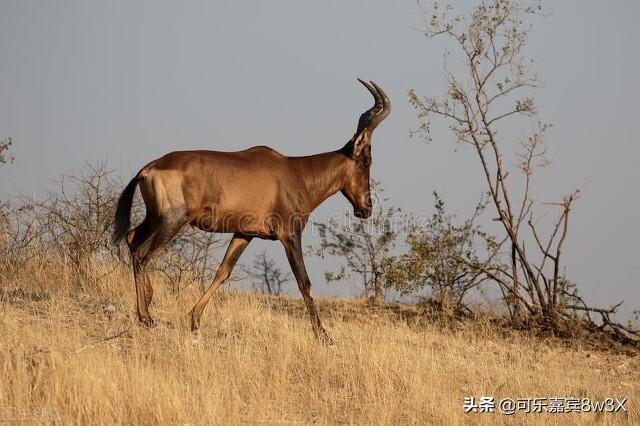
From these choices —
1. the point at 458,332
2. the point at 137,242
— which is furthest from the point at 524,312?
the point at 137,242

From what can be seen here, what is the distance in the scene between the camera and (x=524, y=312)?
1392 cm

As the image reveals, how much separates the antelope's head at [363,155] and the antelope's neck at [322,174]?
0.13 m

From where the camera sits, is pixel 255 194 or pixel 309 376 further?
pixel 255 194

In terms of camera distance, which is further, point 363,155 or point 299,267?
point 363,155

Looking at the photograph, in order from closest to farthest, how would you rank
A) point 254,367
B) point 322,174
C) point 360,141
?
point 254,367 → point 322,174 → point 360,141

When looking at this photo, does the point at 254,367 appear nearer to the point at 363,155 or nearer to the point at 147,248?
the point at 147,248

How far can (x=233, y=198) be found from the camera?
35.0 ft

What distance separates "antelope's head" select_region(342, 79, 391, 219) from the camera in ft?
40.5

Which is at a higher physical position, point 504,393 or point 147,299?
point 147,299

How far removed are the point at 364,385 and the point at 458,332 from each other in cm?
423

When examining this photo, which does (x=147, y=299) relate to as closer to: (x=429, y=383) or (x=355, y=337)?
(x=355, y=337)

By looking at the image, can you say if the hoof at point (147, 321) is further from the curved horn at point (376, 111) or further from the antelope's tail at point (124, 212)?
the curved horn at point (376, 111)

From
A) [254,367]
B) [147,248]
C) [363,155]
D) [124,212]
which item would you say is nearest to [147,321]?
[147,248]

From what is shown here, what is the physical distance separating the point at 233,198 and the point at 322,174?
6.13 ft
